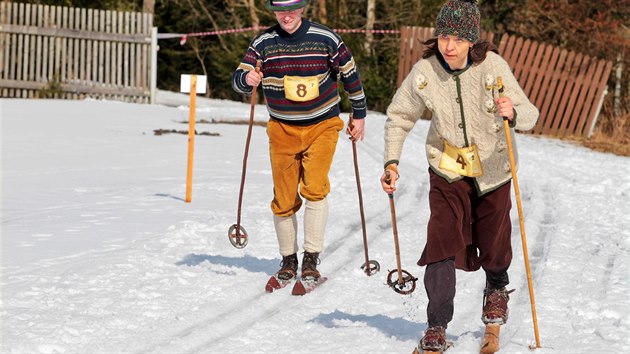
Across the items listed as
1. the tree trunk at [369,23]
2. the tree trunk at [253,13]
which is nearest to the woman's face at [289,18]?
the tree trunk at [369,23]

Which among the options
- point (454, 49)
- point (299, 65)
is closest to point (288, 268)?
point (299, 65)

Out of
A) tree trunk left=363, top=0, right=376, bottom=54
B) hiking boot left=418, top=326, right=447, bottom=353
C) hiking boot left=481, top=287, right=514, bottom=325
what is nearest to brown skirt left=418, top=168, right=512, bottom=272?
hiking boot left=481, top=287, right=514, bottom=325

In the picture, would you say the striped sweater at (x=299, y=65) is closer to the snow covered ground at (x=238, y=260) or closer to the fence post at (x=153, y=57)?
the snow covered ground at (x=238, y=260)

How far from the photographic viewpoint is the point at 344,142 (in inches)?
565

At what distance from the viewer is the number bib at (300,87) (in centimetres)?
660

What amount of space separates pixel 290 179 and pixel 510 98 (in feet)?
6.63

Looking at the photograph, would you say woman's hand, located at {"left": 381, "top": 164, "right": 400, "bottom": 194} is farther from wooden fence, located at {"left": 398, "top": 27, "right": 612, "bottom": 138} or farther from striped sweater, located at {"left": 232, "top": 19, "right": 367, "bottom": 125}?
wooden fence, located at {"left": 398, "top": 27, "right": 612, "bottom": 138}

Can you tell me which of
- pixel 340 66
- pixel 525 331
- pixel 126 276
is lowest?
pixel 126 276

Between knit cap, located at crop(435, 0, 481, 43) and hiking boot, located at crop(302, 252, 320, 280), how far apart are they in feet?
6.88

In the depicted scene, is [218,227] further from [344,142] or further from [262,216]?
[344,142]

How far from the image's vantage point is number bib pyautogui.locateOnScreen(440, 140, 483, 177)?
17.3 feet

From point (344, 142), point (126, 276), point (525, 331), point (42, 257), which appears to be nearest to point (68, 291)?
point (126, 276)

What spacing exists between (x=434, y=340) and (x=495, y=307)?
0.43m

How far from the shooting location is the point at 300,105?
6.66 m
